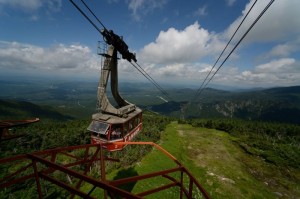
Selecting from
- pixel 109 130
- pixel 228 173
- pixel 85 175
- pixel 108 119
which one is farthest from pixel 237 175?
pixel 85 175

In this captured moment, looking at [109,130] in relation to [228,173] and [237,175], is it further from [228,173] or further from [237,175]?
[237,175]

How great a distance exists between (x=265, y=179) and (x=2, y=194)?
31273 mm

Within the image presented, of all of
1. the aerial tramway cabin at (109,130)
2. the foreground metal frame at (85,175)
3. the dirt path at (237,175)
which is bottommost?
the dirt path at (237,175)

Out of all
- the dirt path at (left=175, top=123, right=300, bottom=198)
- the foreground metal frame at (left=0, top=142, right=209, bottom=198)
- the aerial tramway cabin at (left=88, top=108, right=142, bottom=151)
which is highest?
the foreground metal frame at (left=0, top=142, right=209, bottom=198)

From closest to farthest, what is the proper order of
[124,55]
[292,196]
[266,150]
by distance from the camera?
1. [124,55]
2. [292,196]
3. [266,150]

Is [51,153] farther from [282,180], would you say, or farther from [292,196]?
[282,180]

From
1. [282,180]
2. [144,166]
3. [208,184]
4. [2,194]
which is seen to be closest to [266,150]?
[282,180]

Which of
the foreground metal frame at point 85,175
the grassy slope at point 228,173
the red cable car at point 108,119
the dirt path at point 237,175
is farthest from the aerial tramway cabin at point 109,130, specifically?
the dirt path at point 237,175

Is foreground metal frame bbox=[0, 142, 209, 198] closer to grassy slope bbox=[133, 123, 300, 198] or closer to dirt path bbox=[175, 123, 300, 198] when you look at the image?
grassy slope bbox=[133, 123, 300, 198]

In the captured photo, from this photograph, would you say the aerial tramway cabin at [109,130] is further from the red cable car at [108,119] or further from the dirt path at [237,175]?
the dirt path at [237,175]

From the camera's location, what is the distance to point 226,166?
3145 cm

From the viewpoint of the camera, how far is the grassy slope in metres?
23.3

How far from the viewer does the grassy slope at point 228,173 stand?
2328 cm

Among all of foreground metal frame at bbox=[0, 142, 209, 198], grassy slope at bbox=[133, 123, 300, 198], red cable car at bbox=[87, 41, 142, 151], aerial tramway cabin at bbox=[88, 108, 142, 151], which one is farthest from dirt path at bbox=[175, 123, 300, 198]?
foreground metal frame at bbox=[0, 142, 209, 198]
